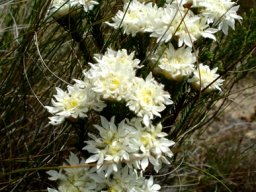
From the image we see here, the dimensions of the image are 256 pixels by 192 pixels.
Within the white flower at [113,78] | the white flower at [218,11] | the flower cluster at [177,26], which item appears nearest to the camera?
the white flower at [113,78]

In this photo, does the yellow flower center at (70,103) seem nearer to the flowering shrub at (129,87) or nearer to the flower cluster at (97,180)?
the flowering shrub at (129,87)

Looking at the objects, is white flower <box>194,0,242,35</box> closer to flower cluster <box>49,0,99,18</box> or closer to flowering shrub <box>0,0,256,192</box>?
flowering shrub <box>0,0,256,192</box>

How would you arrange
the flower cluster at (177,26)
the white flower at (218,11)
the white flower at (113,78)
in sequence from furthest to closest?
1. the white flower at (218,11)
2. the flower cluster at (177,26)
3. the white flower at (113,78)

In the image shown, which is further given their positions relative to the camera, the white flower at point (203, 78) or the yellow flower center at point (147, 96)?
the white flower at point (203, 78)

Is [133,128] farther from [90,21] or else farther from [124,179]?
[90,21]

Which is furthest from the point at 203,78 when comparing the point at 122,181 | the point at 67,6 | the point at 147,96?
the point at 67,6

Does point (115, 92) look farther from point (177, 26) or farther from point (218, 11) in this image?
point (218, 11)

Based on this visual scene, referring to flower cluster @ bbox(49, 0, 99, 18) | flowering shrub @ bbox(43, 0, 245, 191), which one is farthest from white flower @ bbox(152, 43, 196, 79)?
flower cluster @ bbox(49, 0, 99, 18)

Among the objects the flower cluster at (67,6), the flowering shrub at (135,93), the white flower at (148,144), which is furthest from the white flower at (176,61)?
the flower cluster at (67,6)

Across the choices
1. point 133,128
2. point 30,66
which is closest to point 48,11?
point 30,66
